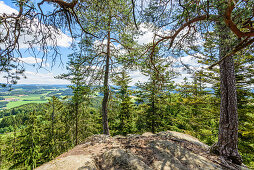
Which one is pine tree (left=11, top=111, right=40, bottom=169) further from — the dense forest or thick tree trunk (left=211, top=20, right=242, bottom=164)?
thick tree trunk (left=211, top=20, right=242, bottom=164)

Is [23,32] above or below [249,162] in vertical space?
above

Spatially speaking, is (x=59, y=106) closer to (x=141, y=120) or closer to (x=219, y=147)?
(x=141, y=120)

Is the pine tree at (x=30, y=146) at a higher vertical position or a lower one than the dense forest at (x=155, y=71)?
lower

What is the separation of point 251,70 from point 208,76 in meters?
2.29

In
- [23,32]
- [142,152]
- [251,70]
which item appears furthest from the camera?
[251,70]

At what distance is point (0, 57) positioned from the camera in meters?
1.89

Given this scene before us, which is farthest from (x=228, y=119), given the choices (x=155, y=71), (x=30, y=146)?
(x=30, y=146)

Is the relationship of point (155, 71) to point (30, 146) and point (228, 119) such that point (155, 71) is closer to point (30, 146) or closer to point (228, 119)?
point (228, 119)

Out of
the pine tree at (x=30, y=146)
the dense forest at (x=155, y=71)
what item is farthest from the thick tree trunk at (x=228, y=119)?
the pine tree at (x=30, y=146)

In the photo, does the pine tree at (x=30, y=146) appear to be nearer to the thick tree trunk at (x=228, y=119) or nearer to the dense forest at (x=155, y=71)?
the dense forest at (x=155, y=71)

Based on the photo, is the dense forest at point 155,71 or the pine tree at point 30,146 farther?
the pine tree at point 30,146

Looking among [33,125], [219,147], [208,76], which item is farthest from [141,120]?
[33,125]

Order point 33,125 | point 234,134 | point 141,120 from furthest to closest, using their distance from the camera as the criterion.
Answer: point 141,120, point 33,125, point 234,134

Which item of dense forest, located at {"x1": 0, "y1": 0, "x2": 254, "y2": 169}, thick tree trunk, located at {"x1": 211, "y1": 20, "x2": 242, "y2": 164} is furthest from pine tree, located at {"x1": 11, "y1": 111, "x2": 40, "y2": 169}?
thick tree trunk, located at {"x1": 211, "y1": 20, "x2": 242, "y2": 164}
